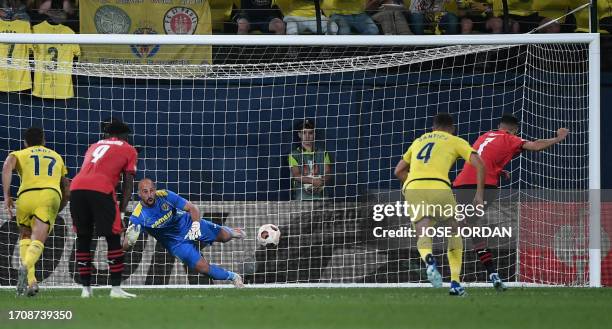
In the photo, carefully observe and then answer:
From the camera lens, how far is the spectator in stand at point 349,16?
55.4 ft

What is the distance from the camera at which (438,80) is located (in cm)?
1620

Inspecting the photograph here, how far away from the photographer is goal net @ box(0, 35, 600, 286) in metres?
15.2

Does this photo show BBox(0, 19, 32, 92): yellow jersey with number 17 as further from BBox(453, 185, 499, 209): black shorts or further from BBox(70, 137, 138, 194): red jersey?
BBox(453, 185, 499, 209): black shorts

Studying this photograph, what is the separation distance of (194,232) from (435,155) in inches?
124

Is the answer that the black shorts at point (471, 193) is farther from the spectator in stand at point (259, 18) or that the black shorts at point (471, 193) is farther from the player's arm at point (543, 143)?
the spectator in stand at point (259, 18)

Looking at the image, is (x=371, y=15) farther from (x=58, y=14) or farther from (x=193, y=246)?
(x=193, y=246)

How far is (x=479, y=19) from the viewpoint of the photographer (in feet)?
59.8

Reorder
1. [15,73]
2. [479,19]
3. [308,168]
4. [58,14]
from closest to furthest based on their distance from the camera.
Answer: [308,168], [15,73], [58,14], [479,19]

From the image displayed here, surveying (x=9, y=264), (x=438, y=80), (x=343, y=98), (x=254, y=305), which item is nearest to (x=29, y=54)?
(x=9, y=264)

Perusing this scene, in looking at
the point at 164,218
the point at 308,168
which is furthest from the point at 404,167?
the point at 308,168

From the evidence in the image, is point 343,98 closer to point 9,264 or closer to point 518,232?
point 518,232

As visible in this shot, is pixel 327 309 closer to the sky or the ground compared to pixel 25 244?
closer to the ground

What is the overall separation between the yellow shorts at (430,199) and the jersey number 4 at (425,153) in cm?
23

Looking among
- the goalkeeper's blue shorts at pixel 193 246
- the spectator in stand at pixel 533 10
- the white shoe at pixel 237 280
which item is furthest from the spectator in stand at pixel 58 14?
the spectator in stand at pixel 533 10
